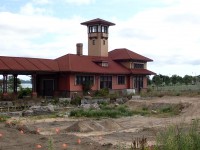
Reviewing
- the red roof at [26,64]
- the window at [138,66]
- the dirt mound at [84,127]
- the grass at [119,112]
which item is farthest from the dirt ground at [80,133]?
the window at [138,66]

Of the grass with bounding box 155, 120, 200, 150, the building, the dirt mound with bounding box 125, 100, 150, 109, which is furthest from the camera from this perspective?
the building

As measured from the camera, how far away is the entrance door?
4141 cm

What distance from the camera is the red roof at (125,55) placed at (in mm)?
49175

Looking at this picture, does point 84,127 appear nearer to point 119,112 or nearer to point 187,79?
point 119,112

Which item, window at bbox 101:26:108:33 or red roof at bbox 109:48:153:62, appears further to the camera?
window at bbox 101:26:108:33

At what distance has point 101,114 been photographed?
26797 mm

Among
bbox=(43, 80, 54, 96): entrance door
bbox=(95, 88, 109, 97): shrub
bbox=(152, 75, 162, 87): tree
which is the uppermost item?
bbox=(152, 75, 162, 87): tree

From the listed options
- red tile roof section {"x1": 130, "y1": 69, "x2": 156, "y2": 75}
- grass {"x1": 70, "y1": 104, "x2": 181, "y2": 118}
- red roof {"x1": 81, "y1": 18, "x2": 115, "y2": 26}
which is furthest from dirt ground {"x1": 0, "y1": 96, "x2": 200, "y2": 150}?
red roof {"x1": 81, "y1": 18, "x2": 115, "y2": 26}

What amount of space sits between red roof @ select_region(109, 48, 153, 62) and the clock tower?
1.72 metres

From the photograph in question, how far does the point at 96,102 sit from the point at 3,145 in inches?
999

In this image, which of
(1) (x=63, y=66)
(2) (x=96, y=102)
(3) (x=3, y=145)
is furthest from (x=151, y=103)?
(3) (x=3, y=145)

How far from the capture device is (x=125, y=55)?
49.8m

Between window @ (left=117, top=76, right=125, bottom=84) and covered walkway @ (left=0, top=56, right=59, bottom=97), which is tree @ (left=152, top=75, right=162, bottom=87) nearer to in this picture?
→ window @ (left=117, top=76, right=125, bottom=84)

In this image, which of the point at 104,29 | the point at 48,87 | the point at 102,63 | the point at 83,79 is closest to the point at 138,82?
the point at 102,63
